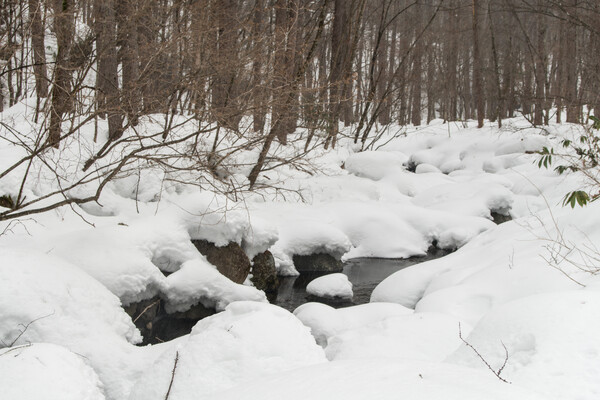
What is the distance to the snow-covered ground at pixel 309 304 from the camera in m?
1.86

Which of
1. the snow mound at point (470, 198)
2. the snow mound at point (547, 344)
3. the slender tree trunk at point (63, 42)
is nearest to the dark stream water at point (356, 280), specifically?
the snow mound at point (470, 198)

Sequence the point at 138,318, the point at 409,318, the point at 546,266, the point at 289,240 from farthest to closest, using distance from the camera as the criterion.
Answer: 1. the point at 289,240
2. the point at 138,318
3. the point at 546,266
4. the point at 409,318

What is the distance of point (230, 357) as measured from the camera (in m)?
2.48

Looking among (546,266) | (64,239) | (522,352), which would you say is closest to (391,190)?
(546,266)

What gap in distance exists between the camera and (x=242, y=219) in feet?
22.1

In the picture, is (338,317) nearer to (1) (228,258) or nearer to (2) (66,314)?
(1) (228,258)

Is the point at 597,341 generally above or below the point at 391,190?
above

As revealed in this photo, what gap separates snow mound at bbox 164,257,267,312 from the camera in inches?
225

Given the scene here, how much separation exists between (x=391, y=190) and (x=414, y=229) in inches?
93.9

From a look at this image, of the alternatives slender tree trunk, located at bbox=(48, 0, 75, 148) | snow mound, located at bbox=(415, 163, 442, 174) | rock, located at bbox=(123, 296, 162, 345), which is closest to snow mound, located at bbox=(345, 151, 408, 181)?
snow mound, located at bbox=(415, 163, 442, 174)

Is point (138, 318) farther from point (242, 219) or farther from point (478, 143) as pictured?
point (478, 143)

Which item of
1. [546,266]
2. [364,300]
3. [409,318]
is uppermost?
[546,266]

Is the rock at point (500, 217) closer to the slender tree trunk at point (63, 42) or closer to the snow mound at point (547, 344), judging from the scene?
the slender tree trunk at point (63, 42)

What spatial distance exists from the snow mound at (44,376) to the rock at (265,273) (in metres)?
4.26
